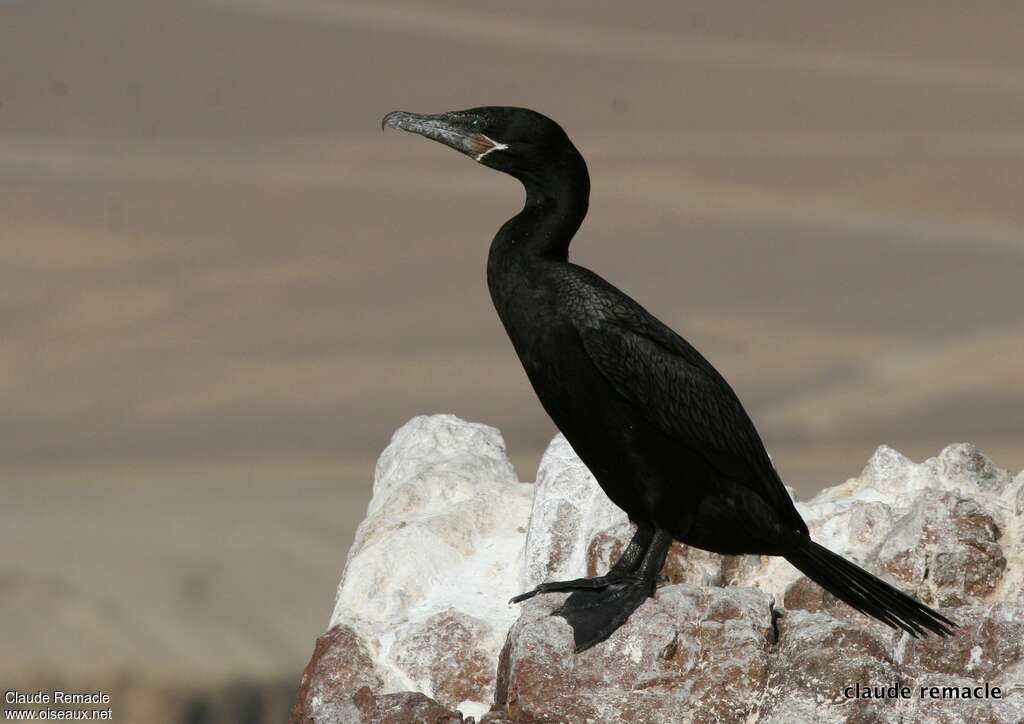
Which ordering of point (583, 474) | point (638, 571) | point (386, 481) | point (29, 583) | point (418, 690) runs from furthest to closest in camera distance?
point (29, 583) → point (386, 481) → point (583, 474) → point (418, 690) → point (638, 571)

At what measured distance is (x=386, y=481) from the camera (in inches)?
444

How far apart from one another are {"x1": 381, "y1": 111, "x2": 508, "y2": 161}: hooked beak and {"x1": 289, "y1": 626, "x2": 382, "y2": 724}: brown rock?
9.66 ft

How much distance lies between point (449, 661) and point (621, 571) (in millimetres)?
1333

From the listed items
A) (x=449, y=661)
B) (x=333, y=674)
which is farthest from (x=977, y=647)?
(x=333, y=674)

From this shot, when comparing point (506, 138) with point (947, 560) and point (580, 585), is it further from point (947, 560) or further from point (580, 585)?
point (947, 560)

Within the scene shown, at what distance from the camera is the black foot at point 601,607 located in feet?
24.9

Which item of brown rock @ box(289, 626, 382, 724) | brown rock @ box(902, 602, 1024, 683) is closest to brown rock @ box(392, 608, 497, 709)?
brown rock @ box(289, 626, 382, 724)

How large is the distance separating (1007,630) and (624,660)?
208 centimetres

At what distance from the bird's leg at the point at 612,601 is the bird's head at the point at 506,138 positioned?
6.14ft

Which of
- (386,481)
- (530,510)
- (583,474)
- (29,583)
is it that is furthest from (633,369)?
(29,583)

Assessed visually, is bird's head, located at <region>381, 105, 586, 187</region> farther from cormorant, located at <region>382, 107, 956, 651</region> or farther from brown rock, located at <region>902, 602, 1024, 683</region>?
brown rock, located at <region>902, 602, 1024, 683</region>

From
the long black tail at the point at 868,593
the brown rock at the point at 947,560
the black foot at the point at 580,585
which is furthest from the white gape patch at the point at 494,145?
the brown rock at the point at 947,560

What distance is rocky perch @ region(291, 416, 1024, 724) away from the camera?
7.48 meters

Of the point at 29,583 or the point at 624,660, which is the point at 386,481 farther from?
the point at 29,583
